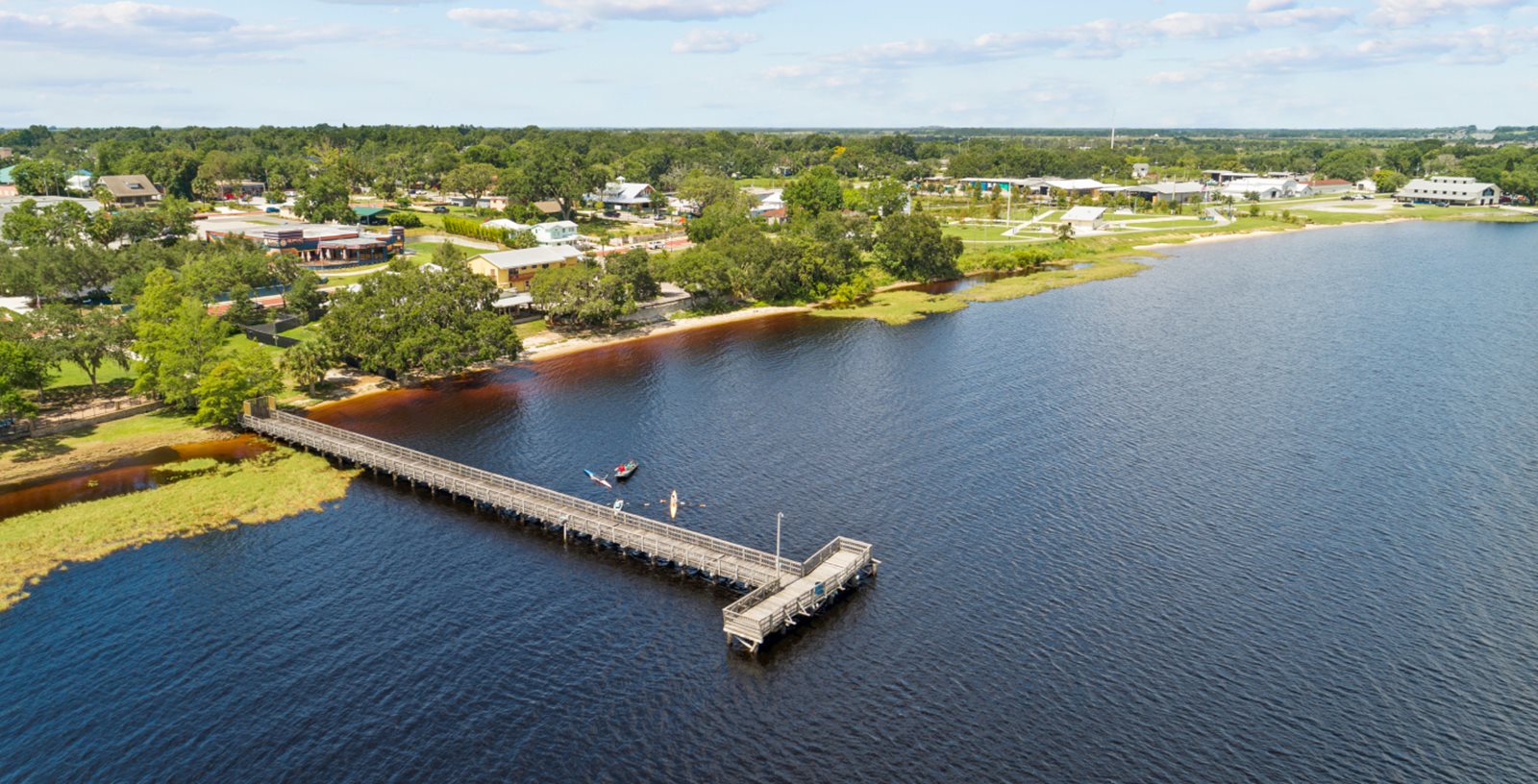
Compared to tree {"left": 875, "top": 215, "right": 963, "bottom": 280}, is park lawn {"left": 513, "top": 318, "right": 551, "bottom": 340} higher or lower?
lower

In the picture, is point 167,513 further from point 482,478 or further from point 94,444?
point 482,478

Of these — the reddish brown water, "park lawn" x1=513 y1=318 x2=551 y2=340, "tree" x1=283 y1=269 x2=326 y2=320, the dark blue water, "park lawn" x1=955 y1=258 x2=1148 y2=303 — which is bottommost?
the dark blue water

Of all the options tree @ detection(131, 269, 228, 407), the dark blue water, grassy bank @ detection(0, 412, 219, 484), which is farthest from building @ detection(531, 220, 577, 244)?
grassy bank @ detection(0, 412, 219, 484)

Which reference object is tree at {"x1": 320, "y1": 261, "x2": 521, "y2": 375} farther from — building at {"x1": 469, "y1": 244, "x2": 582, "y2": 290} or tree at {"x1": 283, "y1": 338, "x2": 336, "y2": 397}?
building at {"x1": 469, "y1": 244, "x2": 582, "y2": 290}

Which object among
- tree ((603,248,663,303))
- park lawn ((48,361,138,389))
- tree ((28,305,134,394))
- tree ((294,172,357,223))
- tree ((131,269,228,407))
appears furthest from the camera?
tree ((294,172,357,223))

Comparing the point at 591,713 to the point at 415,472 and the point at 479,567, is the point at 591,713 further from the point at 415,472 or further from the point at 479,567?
the point at 415,472

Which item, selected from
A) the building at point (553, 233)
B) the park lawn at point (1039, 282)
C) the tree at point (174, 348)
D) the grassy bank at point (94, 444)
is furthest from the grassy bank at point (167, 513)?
the park lawn at point (1039, 282)

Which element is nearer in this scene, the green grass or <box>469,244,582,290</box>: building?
<box>469,244,582,290</box>: building

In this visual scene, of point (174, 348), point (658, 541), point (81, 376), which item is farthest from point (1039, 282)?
point (81, 376)
